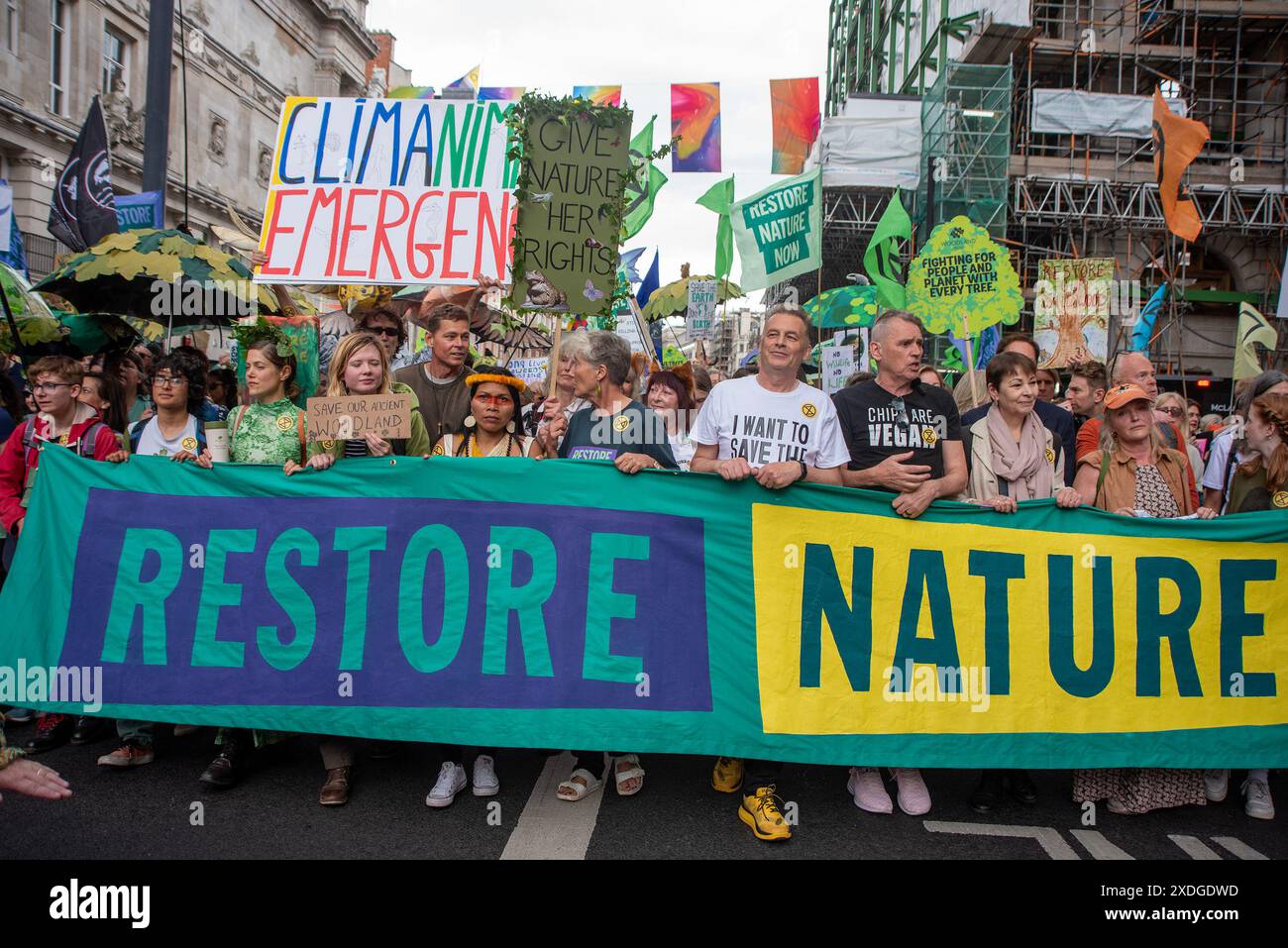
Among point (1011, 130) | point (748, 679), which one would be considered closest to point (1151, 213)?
point (1011, 130)

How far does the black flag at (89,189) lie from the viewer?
9484mm

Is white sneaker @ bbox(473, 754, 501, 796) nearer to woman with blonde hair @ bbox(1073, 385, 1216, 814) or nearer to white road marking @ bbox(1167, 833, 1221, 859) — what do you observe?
woman with blonde hair @ bbox(1073, 385, 1216, 814)

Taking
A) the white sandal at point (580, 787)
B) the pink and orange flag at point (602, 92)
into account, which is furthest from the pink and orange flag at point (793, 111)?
the white sandal at point (580, 787)

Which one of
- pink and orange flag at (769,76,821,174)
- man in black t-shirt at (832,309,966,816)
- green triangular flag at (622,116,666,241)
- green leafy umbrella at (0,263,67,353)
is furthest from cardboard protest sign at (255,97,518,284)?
pink and orange flag at (769,76,821,174)

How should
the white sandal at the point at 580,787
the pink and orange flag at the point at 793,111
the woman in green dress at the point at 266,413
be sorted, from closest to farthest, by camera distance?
1. the white sandal at the point at 580,787
2. the woman in green dress at the point at 266,413
3. the pink and orange flag at the point at 793,111

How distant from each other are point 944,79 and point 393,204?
848 inches

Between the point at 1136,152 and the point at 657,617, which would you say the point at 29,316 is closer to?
the point at 657,617

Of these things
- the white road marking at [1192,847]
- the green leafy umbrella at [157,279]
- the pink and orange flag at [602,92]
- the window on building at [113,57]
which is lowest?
the white road marking at [1192,847]

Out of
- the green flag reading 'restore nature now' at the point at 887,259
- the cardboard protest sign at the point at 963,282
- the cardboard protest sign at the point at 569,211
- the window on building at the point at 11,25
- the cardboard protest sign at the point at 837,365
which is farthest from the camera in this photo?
the window on building at the point at 11,25

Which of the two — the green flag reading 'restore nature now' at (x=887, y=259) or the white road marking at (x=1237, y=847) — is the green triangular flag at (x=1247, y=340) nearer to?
the green flag reading 'restore nature now' at (x=887, y=259)

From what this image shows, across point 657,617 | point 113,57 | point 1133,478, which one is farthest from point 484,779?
point 113,57

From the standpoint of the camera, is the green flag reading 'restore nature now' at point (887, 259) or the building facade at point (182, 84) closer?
the green flag reading 'restore nature now' at point (887, 259)

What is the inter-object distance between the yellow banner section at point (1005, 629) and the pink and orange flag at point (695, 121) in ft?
39.6
